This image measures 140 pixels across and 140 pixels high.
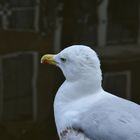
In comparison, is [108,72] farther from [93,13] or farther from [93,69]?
[93,69]

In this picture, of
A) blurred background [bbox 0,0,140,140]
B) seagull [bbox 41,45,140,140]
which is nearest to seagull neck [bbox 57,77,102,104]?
seagull [bbox 41,45,140,140]

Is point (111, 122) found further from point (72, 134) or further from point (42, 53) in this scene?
point (42, 53)

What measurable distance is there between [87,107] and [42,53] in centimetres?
109

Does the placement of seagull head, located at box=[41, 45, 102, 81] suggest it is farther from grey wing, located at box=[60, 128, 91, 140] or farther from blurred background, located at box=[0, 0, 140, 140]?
blurred background, located at box=[0, 0, 140, 140]

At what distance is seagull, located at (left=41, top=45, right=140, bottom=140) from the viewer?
1166 millimetres

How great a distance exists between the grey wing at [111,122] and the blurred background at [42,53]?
107 cm

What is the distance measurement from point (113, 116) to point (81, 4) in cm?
129

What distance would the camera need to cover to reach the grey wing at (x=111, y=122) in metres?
1.15

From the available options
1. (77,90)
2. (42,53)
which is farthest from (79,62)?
(42,53)

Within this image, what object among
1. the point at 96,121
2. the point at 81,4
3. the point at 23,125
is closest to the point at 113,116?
the point at 96,121

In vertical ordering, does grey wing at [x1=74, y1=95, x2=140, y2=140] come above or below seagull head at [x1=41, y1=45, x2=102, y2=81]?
below

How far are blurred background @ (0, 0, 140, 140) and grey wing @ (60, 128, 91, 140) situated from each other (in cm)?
103

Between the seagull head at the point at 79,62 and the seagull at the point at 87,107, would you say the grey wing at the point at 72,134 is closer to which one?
the seagull at the point at 87,107

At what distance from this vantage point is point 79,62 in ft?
3.99
